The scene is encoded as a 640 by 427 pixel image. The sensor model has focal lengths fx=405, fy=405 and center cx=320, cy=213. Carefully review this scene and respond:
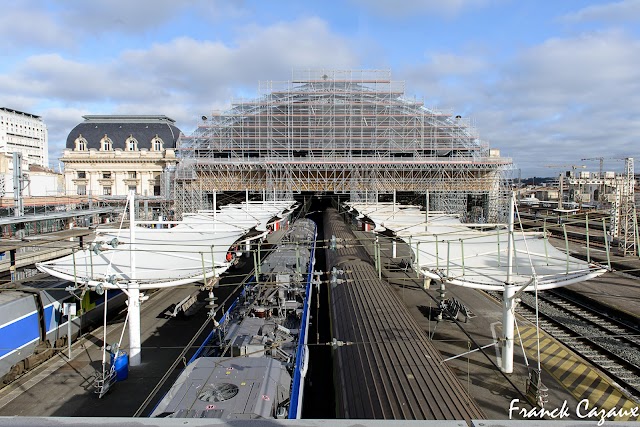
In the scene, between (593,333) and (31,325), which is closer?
(31,325)

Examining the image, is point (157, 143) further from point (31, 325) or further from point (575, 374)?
point (575, 374)

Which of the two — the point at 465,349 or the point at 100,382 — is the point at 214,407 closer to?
the point at 100,382

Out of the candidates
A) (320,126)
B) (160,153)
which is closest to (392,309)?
(320,126)

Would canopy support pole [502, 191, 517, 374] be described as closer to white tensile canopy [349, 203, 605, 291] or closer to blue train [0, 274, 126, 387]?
white tensile canopy [349, 203, 605, 291]

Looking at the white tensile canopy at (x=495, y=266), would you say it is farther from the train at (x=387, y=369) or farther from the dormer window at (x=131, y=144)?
the dormer window at (x=131, y=144)

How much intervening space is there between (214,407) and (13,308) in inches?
290

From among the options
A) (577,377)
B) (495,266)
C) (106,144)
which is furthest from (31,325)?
(106,144)

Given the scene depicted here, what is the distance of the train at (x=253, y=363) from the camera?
237 inches

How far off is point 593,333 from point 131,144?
4768 centimetres

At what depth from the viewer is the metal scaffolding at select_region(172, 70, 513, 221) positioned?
120 ft

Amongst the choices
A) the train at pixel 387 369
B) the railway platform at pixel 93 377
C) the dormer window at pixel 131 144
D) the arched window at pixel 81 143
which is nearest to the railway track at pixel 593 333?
the train at pixel 387 369

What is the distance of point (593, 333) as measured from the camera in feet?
43.8

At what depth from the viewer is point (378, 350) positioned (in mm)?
7289

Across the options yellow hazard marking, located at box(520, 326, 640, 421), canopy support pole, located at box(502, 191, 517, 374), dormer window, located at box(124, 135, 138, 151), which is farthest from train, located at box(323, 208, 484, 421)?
dormer window, located at box(124, 135, 138, 151)
